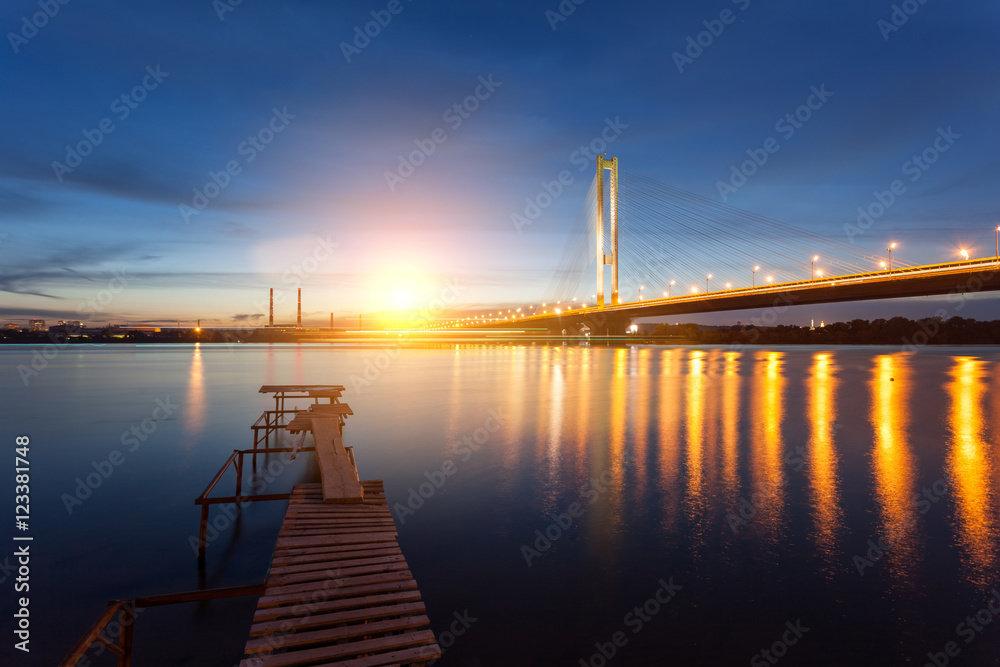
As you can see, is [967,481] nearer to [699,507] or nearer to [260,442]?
[699,507]

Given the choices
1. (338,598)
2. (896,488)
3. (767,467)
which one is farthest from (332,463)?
(896,488)

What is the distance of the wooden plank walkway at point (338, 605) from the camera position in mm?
3770

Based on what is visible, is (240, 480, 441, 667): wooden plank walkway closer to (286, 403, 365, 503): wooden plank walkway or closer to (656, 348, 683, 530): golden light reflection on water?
(286, 403, 365, 503): wooden plank walkway

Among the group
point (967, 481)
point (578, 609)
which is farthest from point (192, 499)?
point (967, 481)

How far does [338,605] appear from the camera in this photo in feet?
13.8

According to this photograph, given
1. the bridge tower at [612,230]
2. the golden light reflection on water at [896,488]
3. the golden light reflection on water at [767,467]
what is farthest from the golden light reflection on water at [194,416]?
the bridge tower at [612,230]

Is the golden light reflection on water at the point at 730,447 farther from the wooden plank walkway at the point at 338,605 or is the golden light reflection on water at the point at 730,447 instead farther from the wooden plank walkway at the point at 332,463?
the wooden plank walkway at the point at 338,605

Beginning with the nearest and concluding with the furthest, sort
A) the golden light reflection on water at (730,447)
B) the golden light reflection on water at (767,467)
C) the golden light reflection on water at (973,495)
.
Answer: the golden light reflection on water at (973,495) < the golden light reflection on water at (767,467) < the golden light reflection on water at (730,447)

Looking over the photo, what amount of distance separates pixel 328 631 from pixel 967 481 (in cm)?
1246

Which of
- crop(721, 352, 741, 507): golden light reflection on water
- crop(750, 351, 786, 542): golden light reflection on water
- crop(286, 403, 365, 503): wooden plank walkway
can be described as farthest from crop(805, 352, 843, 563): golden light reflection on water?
crop(286, 403, 365, 503): wooden plank walkway

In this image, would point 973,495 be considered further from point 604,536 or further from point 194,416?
point 194,416

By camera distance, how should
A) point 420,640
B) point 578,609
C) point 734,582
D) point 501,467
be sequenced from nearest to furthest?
point 420,640 → point 578,609 → point 734,582 → point 501,467

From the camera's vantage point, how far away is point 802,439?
582 inches

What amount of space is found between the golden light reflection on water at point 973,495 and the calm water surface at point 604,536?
54 millimetres
